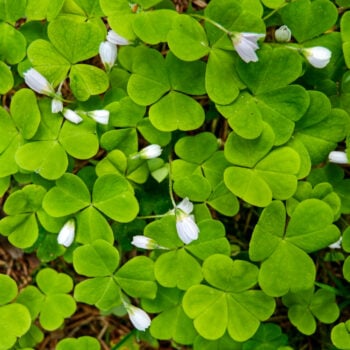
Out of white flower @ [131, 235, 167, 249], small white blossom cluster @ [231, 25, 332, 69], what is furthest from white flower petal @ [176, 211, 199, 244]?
small white blossom cluster @ [231, 25, 332, 69]

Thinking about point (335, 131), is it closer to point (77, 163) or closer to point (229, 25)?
point (229, 25)

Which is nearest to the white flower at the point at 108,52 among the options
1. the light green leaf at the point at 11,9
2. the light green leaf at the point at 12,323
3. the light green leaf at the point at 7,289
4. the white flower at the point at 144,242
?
the light green leaf at the point at 11,9

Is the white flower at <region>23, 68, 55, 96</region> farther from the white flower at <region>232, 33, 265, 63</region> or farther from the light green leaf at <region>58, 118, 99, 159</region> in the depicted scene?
the white flower at <region>232, 33, 265, 63</region>

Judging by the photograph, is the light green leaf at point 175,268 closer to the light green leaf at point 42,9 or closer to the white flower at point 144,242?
the white flower at point 144,242

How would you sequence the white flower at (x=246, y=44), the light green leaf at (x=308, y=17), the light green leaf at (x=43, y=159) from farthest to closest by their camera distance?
the light green leaf at (x=43, y=159) < the light green leaf at (x=308, y=17) < the white flower at (x=246, y=44)

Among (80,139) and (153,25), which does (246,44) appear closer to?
(153,25)

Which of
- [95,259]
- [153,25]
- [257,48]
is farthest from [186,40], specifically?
[95,259]

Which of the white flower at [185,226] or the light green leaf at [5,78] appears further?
the light green leaf at [5,78]
